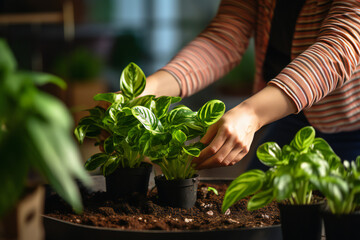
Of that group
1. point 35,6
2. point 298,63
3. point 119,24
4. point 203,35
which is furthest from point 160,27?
point 298,63

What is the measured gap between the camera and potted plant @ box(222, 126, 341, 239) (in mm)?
572

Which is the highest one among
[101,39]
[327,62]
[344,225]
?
[101,39]

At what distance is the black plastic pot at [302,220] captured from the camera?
613 mm

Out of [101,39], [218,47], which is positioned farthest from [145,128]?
[101,39]

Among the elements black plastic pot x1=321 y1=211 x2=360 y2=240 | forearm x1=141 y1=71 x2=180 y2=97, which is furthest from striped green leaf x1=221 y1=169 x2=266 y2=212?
forearm x1=141 y1=71 x2=180 y2=97

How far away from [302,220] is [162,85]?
591 mm

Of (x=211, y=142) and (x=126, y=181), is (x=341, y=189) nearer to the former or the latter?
(x=211, y=142)

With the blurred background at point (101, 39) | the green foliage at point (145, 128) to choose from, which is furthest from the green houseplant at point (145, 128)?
the blurred background at point (101, 39)

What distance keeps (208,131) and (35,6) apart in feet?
15.2

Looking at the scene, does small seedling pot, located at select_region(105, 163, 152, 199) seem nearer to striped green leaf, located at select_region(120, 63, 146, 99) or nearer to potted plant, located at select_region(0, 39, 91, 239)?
striped green leaf, located at select_region(120, 63, 146, 99)

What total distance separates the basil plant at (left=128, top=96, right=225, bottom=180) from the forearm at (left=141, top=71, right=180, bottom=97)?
9.7 inches

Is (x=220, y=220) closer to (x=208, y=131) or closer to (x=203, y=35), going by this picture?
(x=208, y=131)

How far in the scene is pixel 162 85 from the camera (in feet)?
3.64

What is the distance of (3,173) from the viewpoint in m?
0.40
